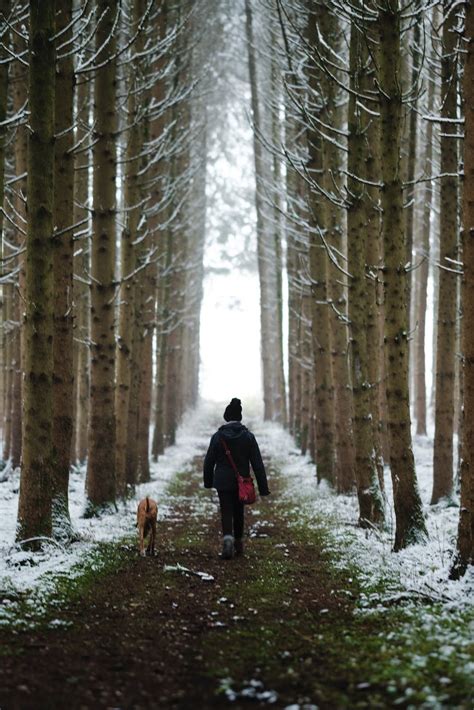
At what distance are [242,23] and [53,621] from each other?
26.1 meters

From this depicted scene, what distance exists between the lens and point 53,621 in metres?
5.28

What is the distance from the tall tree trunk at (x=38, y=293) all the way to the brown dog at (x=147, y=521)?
110 centimetres

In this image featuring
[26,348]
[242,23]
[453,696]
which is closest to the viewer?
[453,696]

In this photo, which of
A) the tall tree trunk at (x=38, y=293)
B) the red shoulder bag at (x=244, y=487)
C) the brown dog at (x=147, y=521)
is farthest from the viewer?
the red shoulder bag at (x=244, y=487)

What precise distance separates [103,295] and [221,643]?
7.05 metres

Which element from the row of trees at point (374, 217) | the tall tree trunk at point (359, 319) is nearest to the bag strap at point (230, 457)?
the row of trees at point (374, 217)

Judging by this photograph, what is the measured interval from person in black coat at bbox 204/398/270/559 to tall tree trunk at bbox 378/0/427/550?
1.68m

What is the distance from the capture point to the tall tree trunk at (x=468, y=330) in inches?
240

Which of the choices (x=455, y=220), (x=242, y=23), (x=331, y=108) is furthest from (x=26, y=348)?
(x=242, y=23)

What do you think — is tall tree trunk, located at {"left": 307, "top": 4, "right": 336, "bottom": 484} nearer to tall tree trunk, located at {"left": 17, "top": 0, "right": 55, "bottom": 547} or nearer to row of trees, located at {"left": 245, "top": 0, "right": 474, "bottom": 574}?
row of trees, located at {"left": 245, "top": 0, "right": 474, "bottom": 574}

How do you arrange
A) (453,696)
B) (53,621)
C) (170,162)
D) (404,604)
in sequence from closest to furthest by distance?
(453,696)
(53,621)
(404,604)
(170,162)

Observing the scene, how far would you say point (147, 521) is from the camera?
793 centimetres

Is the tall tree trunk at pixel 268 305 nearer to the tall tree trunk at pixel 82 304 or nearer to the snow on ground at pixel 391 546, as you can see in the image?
the tall tree trunk at pixel 82 304

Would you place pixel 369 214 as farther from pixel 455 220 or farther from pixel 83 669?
pixel 83 669
